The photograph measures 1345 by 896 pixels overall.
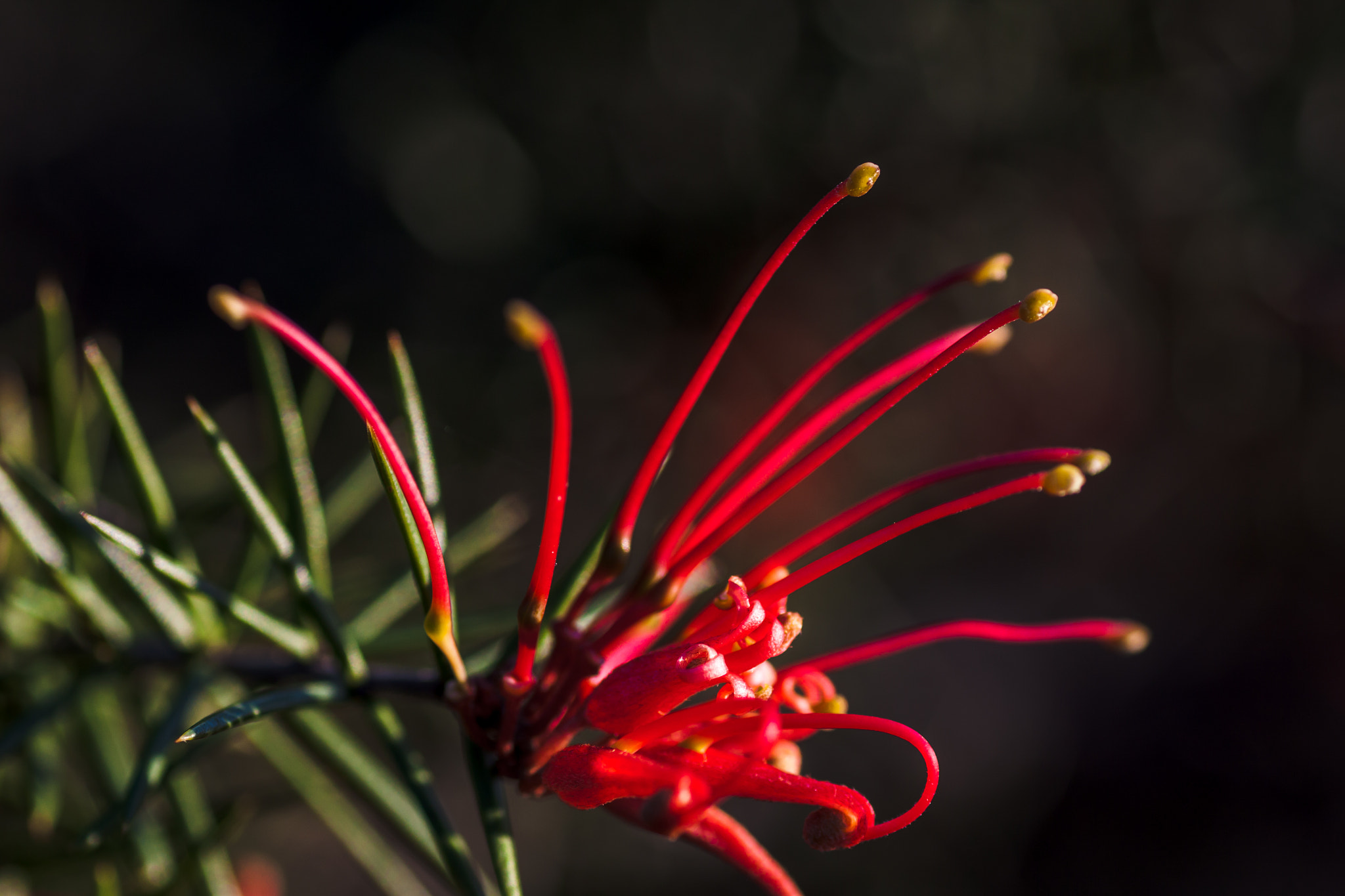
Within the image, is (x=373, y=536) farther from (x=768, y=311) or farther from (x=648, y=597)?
(x=648, y=597)

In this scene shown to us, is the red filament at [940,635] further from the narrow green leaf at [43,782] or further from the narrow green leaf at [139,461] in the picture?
the narrow green leaf at [43,782]

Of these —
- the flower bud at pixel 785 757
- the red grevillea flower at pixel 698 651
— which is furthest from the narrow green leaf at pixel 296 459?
the flower bud at pixel 785 757

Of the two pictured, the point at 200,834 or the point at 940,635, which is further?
the point at 200,834

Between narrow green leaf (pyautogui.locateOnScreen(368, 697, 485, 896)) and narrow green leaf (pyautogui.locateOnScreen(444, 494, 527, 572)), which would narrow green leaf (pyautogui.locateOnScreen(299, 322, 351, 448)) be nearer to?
narrow green leaf (pyautogui.locateOnScreen(444, 494, 527, 572))

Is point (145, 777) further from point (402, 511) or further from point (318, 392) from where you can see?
point (318, 392)

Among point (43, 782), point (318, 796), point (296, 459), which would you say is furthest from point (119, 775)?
point (296, 459)

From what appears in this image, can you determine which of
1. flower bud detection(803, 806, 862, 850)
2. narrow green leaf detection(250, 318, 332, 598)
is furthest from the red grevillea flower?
narrow green leaf detection(250, 318, 332, 598)
